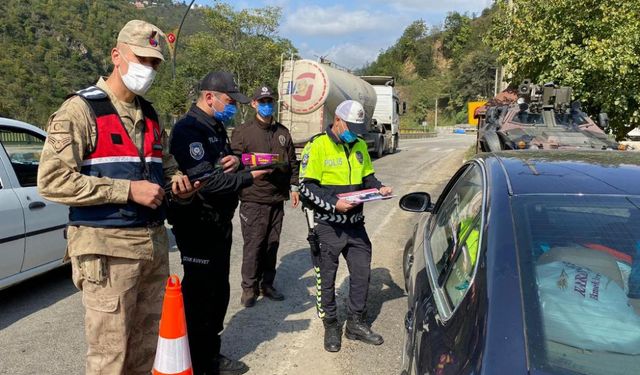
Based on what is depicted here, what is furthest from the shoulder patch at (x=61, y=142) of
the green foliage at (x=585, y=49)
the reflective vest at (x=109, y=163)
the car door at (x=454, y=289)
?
the green foliage at (x=585, y=49)

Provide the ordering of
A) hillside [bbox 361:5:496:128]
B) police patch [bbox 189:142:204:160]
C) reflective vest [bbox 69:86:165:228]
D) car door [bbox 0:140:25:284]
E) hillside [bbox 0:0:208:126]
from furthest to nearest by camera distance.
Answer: hillside [bbox 361:5:496:128] < hillside [bbox 0:0:208:126] < car door [bbox 0:140:25:284] < police patch [bbox 189:142:204:160] < reflective vest [bbox 69:86:165:228]

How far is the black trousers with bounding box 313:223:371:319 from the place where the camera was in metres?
3.45

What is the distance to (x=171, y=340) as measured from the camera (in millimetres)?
2090

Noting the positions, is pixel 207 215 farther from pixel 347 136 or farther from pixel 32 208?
pixel 32 208

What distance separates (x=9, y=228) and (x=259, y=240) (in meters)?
2.00

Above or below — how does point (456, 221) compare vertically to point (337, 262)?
above

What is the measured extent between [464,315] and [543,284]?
292 millimetres

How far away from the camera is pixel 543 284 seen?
1580mm

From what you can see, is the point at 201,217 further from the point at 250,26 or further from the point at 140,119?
the point at 250,26

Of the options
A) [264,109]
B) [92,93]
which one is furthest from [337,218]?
[92,93]

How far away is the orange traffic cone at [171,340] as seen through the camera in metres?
2.08

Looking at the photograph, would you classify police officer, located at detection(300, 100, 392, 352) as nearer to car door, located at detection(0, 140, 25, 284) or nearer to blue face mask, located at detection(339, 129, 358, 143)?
blue face mask, located at detection(339, 129, 358, 143)

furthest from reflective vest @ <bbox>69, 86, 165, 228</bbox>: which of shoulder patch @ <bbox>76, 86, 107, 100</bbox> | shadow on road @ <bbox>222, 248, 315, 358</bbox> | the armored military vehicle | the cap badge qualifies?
the armored military vehicle

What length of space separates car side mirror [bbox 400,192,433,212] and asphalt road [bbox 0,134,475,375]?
1.05 meters
